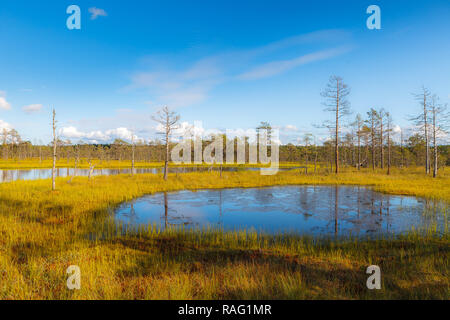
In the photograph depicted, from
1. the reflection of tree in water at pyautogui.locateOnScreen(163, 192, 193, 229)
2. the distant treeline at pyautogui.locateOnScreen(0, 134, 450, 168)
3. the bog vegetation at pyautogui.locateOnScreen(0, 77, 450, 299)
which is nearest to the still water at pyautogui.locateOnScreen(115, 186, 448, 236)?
the reflection of tree in water at pyautogui.locateOnScreen(163, 192, 193, 229)

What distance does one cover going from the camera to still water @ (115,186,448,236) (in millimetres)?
10930

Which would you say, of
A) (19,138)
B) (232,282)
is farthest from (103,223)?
(19,138)

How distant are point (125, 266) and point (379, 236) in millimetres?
10427

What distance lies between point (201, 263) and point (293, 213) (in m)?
9.17

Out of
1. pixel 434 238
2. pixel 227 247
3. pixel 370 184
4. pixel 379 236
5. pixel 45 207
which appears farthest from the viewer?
pixel 370 184

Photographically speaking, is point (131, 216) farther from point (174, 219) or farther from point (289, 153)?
point (289, 153)

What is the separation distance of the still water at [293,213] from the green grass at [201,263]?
165cm

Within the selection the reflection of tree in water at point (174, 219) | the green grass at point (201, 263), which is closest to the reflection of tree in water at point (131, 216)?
the green grass at point (201, 263)

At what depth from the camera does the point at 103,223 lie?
438 inches

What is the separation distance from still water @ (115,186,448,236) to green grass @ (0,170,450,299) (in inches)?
65.1

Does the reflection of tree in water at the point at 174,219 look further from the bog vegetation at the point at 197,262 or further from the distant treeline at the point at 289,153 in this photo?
the distant treeline at the point at 289,153

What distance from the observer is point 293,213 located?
1390cm
